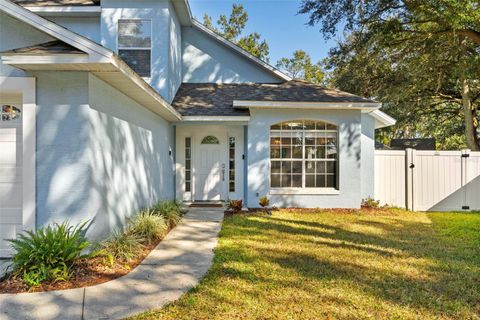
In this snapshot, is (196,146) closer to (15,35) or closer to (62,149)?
(62,149)

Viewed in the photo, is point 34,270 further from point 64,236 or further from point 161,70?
point 161,70

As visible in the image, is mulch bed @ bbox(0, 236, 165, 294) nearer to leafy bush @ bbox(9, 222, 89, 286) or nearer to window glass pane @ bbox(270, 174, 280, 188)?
leafy bush @ bbox(9, 222, 89, 286)

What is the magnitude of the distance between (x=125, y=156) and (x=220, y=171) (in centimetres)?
500

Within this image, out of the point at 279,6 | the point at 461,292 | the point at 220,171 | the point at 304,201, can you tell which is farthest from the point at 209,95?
the point at 461,292

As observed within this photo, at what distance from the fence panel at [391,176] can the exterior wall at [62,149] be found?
9015 millimetres

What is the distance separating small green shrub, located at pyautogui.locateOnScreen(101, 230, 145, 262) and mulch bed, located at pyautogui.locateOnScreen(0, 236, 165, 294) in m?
0.10

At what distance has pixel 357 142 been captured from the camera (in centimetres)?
1012

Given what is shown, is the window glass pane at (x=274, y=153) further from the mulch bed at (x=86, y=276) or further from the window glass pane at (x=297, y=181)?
the mulch bed at (x=86, y=276)

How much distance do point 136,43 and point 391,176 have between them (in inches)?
368

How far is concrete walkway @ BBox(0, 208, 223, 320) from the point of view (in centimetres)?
356

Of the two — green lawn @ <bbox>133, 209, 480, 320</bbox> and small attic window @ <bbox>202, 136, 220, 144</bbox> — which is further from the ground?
small attic window @ <bbox>202, 136, 220, 144</bbox>

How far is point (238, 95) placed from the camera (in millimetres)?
11383

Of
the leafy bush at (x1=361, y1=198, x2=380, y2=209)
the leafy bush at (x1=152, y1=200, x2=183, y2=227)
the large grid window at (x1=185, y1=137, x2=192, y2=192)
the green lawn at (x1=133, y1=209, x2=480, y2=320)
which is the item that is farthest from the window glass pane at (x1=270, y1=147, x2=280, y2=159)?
the leafy bush at (x1=152, y1=200, x2=183, y2=227)

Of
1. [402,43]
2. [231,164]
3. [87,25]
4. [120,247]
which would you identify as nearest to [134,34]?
[87,25]
